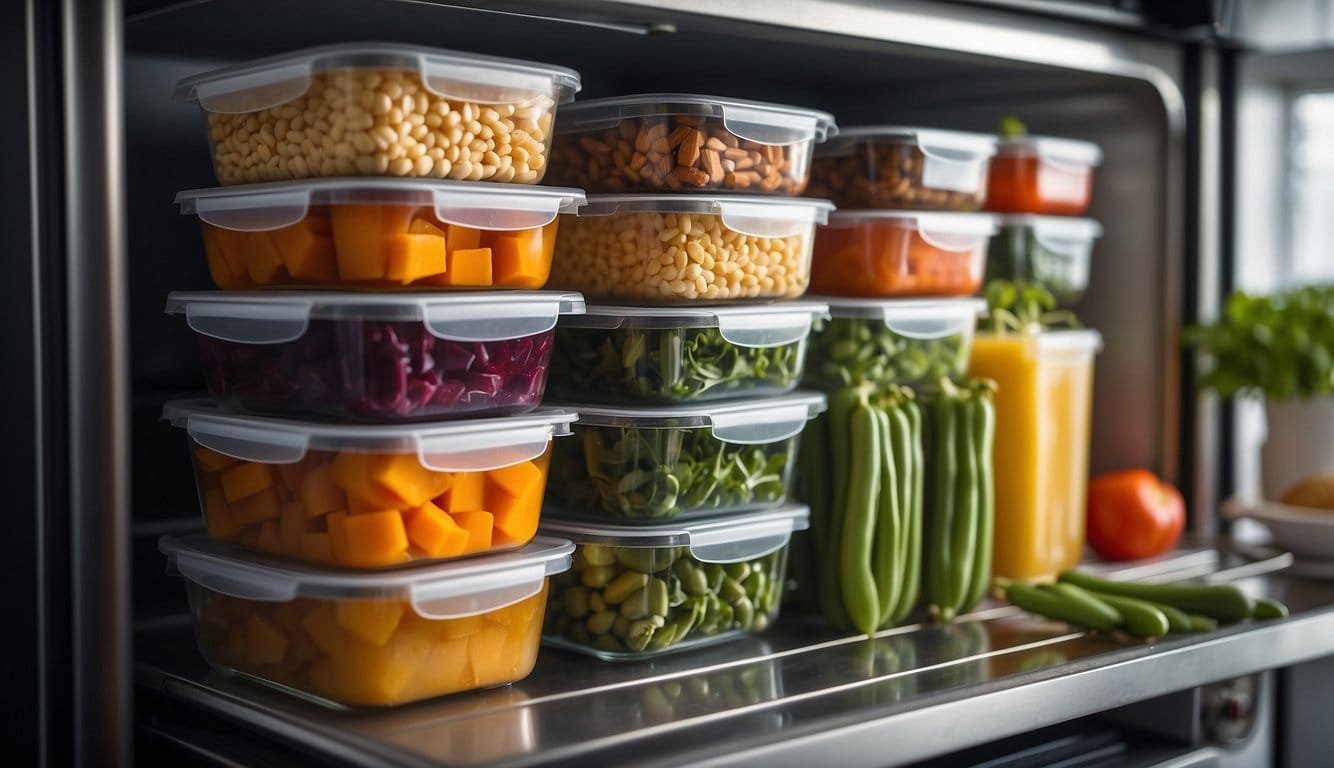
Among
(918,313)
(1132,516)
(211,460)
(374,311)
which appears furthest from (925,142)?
(211,460)

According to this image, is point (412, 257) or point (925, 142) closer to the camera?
point (412, 257)

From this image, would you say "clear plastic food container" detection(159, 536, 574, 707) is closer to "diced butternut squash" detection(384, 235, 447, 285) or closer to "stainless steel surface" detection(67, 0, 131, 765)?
"stainless steel surface" detection(67, 0, 131, 765)

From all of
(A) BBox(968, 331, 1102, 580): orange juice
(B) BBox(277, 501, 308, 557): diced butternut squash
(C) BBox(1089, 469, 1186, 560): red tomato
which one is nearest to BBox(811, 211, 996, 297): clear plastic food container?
(A) BBox(968, 331, 1102, 580): orange juice

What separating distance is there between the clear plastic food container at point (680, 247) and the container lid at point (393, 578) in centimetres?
24

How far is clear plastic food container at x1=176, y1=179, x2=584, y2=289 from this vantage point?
1.05 meters

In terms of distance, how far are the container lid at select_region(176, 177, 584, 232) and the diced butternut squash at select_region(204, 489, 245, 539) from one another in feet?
0.72

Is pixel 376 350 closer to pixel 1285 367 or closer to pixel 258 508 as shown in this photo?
pixel 258 508

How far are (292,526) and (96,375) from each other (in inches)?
7.1

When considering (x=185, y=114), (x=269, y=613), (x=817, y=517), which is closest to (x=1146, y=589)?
(x=817, y=517)

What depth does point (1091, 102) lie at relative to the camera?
180 cm

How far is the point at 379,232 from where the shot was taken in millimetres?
1051

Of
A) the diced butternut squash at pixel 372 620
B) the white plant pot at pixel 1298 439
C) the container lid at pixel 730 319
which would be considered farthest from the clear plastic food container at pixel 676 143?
the white plant pot at pixel 1298 439

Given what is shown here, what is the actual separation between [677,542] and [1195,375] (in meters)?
0.89

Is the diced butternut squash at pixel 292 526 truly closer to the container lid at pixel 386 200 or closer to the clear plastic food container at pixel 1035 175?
the container lid at pixel 386 200
